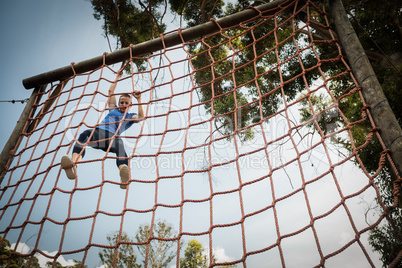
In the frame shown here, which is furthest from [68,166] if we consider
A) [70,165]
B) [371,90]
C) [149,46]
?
[371,90]

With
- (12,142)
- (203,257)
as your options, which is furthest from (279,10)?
(203,257)

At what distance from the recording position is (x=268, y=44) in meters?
4.11

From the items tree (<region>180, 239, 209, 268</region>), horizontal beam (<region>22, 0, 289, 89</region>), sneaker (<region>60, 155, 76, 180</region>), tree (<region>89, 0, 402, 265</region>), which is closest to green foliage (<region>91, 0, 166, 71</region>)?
tree (<region>89, 0, 402, 265</region>)

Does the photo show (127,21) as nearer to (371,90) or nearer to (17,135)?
(17,135)

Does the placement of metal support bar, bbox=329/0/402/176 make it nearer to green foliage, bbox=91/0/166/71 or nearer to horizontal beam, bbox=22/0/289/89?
horizontal beam, bbox=22/0/289/89

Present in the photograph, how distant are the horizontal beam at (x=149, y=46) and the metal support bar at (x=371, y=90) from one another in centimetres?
62

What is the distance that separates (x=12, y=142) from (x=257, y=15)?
2.28m

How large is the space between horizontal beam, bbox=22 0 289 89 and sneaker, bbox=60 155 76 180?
988 millimetres

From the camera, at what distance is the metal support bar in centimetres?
109

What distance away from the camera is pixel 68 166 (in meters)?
1.71

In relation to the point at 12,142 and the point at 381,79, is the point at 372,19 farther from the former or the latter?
the point at 12,142

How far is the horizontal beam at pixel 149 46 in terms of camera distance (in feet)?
6.74

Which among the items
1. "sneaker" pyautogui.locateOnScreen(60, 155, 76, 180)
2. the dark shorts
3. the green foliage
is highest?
the green foliage

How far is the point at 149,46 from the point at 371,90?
5.71ft
